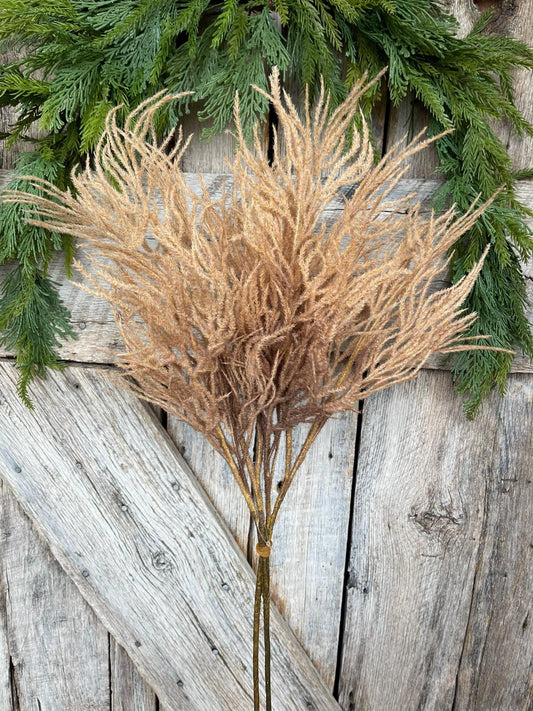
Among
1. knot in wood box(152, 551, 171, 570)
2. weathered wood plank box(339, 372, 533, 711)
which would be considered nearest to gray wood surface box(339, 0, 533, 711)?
weathered wood plank box(339, 372, 533, 711)

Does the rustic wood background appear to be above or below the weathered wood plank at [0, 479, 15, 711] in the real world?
above

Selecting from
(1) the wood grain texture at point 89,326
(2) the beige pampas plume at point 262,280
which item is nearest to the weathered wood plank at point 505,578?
(1) the wood grain texture at point 89,326

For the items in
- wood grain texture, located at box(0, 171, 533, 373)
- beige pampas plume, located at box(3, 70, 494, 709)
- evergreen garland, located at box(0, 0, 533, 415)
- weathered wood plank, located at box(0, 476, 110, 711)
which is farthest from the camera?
weathered wood plank, located at box(0, 476, 110, 711)

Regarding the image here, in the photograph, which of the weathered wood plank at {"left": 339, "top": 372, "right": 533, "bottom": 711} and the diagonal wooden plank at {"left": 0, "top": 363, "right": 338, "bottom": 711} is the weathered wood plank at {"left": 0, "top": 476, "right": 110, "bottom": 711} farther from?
the weathered wood plank at {"left": 339, "top": 372, "right": 533, "bottom": 711}

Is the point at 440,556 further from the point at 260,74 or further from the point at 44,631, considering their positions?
the point at 260,74

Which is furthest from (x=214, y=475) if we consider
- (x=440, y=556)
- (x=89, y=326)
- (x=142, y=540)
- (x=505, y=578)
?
(x=505, y=578)

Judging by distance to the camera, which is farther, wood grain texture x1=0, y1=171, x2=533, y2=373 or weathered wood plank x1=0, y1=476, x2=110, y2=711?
weathered wood plank x1=0, y1=476, x2=110, y2=711

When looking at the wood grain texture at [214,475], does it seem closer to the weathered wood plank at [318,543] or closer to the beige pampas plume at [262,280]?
the weathered wood plank at [318,543]

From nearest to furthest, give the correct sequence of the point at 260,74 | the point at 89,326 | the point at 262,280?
the point at 262,280, the point at 260,74, the point at 89,326
